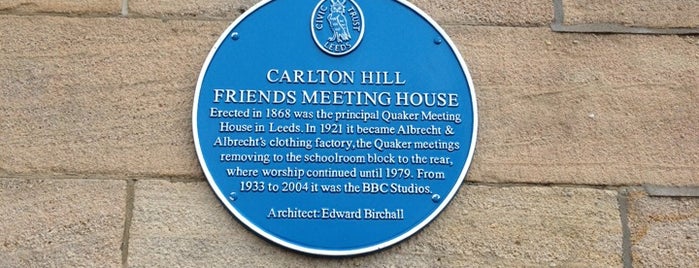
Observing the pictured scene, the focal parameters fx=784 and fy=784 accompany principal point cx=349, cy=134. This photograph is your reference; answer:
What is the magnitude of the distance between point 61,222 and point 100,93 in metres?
0.56

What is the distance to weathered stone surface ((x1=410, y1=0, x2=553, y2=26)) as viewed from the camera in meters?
3.47

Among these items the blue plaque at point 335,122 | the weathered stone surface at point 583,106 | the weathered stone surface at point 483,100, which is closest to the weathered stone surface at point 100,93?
the weathered stone surface at point 483,100

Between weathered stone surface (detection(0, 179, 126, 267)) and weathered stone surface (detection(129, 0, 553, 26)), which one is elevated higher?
weathered stone surface (detection(129, 0, 553, 26))

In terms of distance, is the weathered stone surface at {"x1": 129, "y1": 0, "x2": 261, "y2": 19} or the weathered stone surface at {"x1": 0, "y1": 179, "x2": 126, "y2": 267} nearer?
the weathered stone surface at {"x1": 0, "y1": 179, "x2": 126, "y2": 267}

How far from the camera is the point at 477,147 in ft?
10.8

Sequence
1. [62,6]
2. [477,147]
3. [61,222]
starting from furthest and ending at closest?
[62,6] < [477,147] < [61,222]

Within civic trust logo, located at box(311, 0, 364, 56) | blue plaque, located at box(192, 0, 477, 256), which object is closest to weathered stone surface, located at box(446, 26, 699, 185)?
blue plaque, located at box(192, 0, 477, 256)

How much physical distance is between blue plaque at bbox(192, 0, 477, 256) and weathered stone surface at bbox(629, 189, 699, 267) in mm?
759

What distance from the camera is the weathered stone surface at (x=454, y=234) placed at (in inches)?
123

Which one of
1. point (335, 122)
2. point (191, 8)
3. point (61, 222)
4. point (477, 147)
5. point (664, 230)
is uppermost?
point (191, 8)

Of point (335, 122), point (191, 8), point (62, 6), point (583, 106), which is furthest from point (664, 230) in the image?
point (62, 6)

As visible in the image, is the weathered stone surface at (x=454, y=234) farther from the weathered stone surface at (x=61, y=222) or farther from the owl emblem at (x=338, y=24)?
the owl emblem at (x=338, y=24)

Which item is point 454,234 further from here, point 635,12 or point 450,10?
point 635,12

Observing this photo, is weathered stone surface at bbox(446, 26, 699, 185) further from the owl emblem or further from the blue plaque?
the owl emblem
